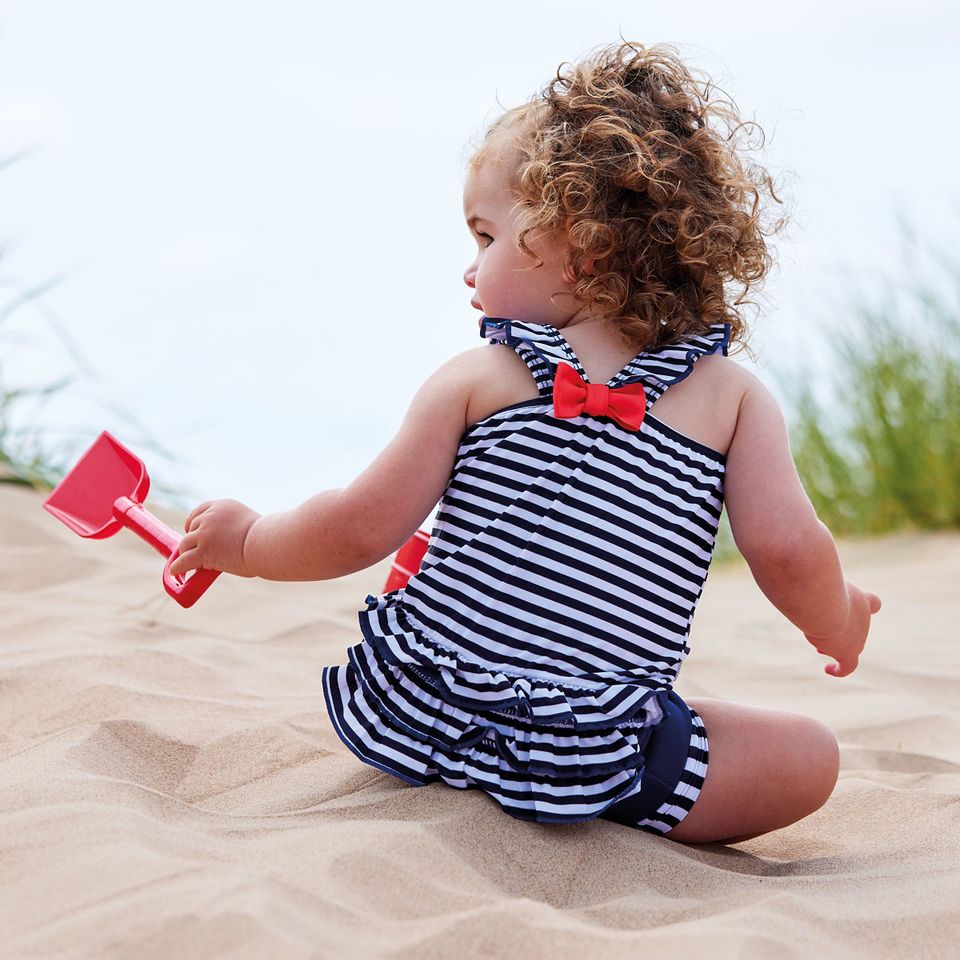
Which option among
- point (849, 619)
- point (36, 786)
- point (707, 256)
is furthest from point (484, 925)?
point (707, 256)

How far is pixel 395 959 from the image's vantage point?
3.13 ft

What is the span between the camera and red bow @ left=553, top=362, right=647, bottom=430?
1340 millimetres

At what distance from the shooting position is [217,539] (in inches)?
56.9

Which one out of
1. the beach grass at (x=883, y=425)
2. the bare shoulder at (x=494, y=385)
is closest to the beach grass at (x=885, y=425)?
the beach grass at (x=883, y=425)

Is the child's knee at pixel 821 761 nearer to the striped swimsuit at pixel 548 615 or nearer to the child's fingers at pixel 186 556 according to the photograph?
the striped swimsuit at pixel 548 615

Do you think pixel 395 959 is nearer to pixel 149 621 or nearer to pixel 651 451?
pixel 651 451

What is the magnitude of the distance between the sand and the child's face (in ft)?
1.87

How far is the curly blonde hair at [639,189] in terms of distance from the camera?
1456mm

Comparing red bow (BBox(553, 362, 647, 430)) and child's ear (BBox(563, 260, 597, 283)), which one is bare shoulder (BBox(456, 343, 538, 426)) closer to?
red bow (BBox(553, 362, 647, 430))

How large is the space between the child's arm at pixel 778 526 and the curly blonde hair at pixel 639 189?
158mm

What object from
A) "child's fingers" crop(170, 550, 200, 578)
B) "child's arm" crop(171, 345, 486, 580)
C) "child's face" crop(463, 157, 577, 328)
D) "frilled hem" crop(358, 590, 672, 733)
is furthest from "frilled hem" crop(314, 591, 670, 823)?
"child's face" crop(463, 157, 577, 328)

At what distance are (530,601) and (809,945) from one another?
0.45m

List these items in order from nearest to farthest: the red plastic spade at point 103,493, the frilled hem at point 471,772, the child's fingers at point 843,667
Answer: the frilled hem at point 471,772, the child's fingers at point 843,667, the red plastic spade at point 103,493

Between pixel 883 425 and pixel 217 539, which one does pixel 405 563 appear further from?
pixel 883 425
